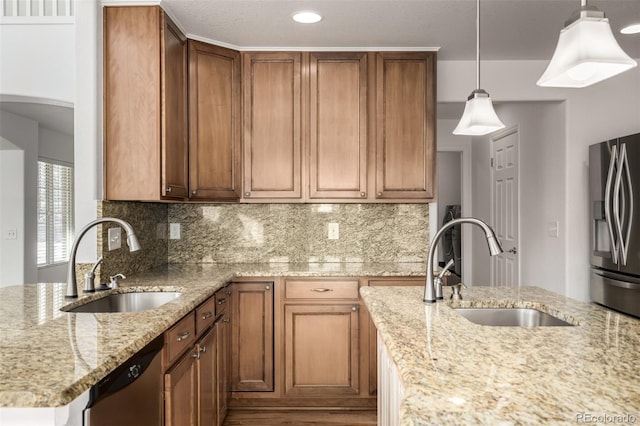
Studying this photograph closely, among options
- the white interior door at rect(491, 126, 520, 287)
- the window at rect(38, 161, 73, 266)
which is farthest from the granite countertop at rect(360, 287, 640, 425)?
the window at rect(38, 161, 73, 266)

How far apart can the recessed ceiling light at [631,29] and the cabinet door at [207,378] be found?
311 cm

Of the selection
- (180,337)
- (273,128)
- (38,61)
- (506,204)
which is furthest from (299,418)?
(506,204)

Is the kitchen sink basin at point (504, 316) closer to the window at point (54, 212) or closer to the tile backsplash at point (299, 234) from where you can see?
the tile backsplash at point (299, 234)

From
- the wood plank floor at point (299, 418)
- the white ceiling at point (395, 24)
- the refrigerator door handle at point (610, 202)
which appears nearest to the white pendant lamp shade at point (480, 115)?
the white ceiling at point (395, 24)

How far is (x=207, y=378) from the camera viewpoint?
250 centimetres

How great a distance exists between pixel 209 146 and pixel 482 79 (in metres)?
2.13

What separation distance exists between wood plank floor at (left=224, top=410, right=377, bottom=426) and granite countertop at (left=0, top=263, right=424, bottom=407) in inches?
36.8

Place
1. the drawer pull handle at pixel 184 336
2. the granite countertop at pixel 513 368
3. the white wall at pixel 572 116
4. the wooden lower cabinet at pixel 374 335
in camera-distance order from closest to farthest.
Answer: the granite countertop at pixel 513 368, the drawer pull handle at pixel 184 336, the wooden lower cabinet at pixel 374 335, the white wall at pixel 572 116

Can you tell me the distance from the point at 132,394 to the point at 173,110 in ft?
6.02

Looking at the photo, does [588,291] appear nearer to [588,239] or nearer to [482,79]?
[588,239]

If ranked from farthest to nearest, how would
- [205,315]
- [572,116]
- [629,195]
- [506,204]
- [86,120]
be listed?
[506,204], [572,116], [629,195], [86,120], [205,315]

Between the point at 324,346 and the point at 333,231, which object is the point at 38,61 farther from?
the point at 324,346

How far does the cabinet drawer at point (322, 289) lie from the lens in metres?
3.16

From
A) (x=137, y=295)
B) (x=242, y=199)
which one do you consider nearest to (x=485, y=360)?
(x=137, y=295)
